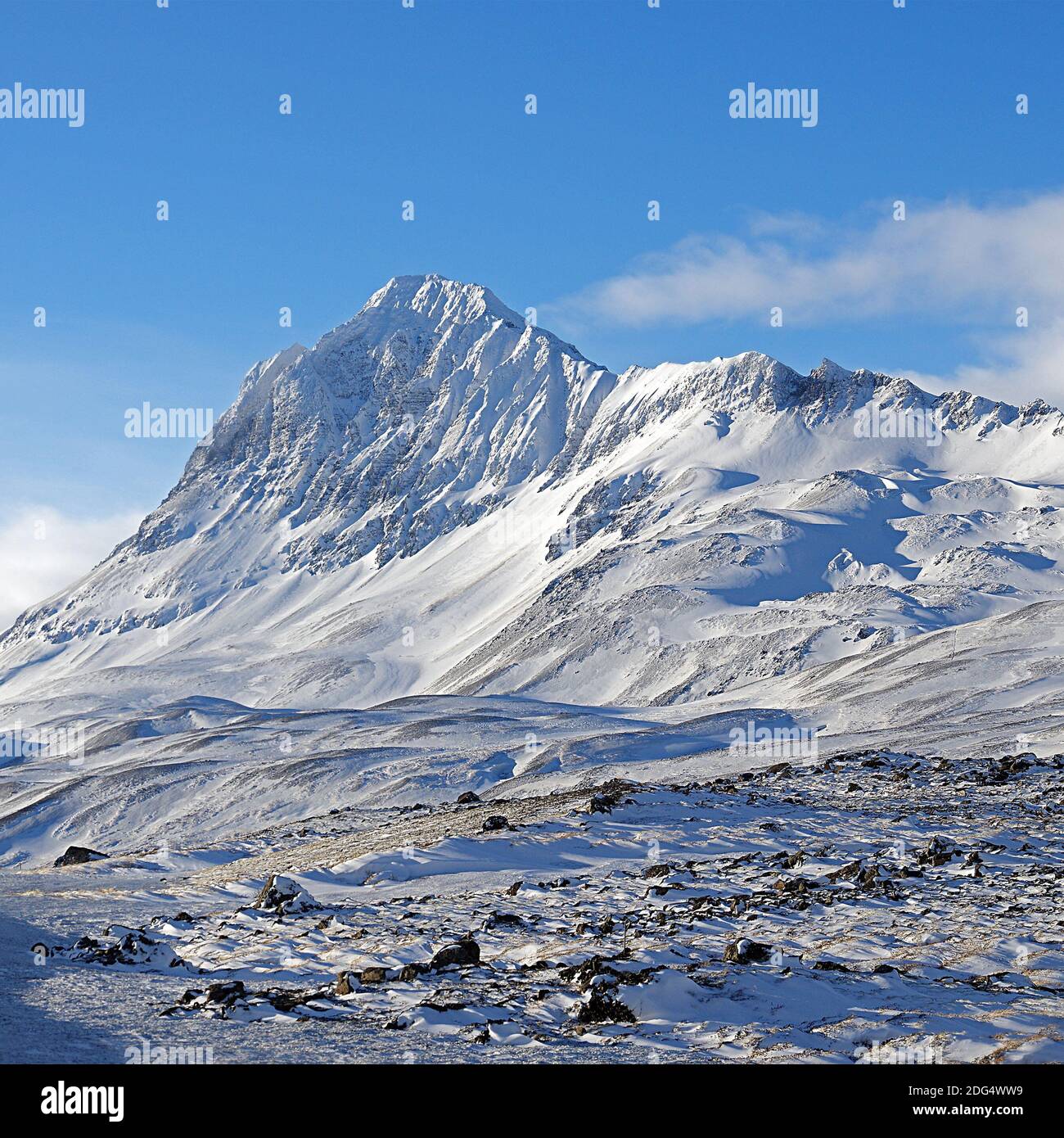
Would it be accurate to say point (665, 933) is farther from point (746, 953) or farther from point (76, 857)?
point (76, 857)

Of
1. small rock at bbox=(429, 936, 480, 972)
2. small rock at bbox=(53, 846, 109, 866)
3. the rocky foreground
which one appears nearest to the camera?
the rocky foreground

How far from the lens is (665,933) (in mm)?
17234

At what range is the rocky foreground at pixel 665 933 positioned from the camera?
12.5m

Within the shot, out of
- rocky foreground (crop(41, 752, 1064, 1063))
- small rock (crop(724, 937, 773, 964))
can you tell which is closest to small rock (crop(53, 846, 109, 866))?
rocky foreground (crop(41, 752, 1064, 1063))

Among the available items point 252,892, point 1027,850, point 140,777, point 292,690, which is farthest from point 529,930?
point 292,690

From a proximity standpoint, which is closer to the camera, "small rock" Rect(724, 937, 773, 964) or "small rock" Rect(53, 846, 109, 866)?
"small rock" Rect(724, 937, 773, 964)

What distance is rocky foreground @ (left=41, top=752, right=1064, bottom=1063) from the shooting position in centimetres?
1247

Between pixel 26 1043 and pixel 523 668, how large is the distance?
6107 inches

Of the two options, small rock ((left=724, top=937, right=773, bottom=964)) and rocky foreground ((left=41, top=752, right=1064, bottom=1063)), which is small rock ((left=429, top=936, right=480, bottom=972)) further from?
small rock ((left=724, top=937, right=773, bottom=964))

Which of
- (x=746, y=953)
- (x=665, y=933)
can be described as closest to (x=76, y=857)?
(x=665, y=933)

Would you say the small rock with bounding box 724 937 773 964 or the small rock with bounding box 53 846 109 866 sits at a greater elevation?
the small rock with bounding box 724 937 773 964

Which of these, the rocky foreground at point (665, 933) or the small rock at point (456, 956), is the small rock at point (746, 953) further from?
the small rock at point (456, 956)

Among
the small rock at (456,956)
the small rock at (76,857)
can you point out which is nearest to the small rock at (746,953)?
the small rock at (456,956)
